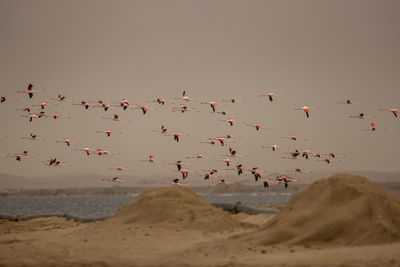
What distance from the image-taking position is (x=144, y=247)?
1686 cm

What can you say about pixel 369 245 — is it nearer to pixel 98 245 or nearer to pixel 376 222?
pixel 376 222

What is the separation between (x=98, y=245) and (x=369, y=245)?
30.9 ft

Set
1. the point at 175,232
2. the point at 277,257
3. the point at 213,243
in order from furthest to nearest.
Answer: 1. the point at 175,232
2. the point at 213,243
3. the point at 277,257

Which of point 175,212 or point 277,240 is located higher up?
point 175,212

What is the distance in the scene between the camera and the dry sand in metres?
12.1

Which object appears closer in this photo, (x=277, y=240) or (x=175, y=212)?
(x=277, y=240)

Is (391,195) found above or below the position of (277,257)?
above

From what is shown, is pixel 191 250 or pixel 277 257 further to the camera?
pixel 191 250

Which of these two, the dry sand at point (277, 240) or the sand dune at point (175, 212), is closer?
the dry sand at point (277, 240)

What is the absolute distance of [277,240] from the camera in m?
14.2

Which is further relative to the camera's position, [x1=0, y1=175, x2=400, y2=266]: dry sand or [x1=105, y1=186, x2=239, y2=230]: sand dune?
[x1=105, y1=186, x2=239, y2=230]: sand dune

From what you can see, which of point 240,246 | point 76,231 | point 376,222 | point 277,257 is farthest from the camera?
point 76,231

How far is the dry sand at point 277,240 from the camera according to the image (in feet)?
→ 39.6

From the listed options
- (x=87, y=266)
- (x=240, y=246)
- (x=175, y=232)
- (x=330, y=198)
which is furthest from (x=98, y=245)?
(x=330, y=198)
